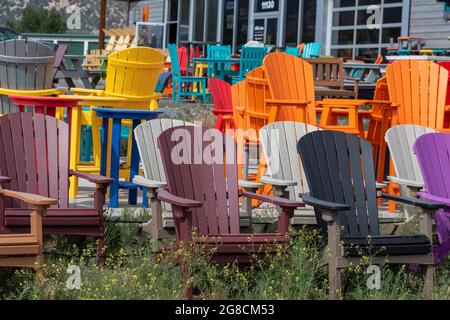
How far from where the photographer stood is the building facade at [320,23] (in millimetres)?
18297

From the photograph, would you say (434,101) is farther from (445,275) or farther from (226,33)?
(226,33)

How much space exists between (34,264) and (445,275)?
2.37m

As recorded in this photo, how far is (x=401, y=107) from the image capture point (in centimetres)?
766

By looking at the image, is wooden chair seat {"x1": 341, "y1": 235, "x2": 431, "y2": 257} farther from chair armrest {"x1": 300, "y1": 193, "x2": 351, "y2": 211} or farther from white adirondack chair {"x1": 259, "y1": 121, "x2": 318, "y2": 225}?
white adirondack chair {"x1": 259, "y1": 121, "x2": 318, "y2": 225}

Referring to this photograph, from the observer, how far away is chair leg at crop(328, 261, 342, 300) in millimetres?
4672

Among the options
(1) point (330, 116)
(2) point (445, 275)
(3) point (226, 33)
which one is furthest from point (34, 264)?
(3) point (226, 33)

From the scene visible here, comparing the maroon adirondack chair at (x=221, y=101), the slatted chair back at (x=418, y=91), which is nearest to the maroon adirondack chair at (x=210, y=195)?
the slatted chair back at (x=418, y=91)

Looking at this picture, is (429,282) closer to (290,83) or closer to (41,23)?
(290,83)

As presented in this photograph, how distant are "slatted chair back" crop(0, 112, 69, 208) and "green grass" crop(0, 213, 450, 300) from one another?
0.60 meters

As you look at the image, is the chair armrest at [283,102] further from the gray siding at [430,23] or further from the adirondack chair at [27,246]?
the gray siding at [430,23]

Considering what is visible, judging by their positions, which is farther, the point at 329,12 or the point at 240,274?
the point at 329,12

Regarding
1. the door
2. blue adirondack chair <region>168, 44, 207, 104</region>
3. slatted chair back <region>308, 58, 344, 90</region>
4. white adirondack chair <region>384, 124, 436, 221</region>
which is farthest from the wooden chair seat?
the door

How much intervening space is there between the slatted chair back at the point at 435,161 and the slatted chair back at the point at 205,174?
112 centimetres
